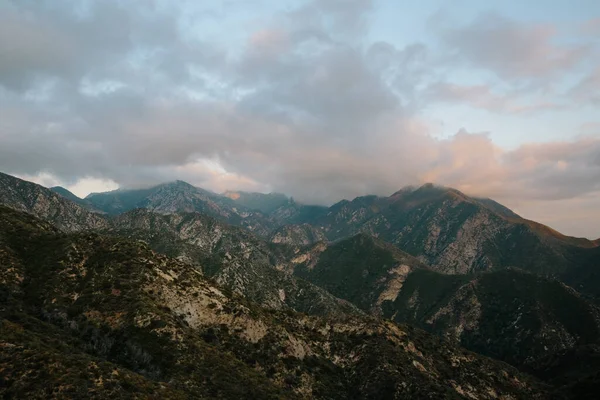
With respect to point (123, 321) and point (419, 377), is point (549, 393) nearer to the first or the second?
point (419, 377)

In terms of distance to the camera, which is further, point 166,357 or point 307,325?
point 307,325

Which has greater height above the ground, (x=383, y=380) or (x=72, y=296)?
(x=72, y=296)

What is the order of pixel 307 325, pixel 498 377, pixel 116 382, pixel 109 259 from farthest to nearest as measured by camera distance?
pixel 498 377
pixel 307 325
pixel 109 259
pixel 116 382

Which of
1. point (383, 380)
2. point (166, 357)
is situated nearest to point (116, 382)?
point (166, 357)

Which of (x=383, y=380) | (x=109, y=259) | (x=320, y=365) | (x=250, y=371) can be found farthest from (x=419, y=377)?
(x=109, y=259)

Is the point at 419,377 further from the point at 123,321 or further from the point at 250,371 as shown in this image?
the point at 123,321

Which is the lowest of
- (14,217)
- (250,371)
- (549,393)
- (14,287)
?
(549,393)

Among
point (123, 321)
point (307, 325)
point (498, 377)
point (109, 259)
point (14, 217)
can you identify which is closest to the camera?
point (123, 321)
